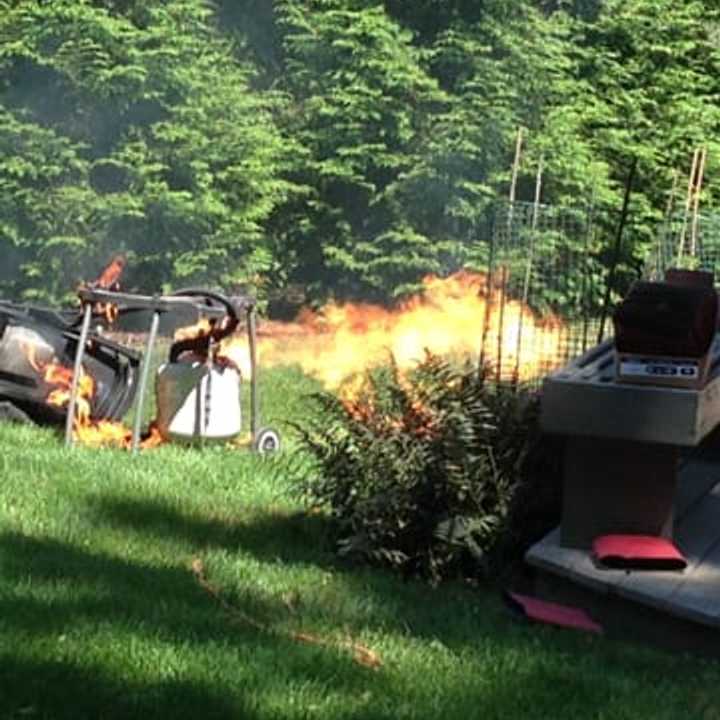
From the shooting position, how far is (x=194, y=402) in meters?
8.17

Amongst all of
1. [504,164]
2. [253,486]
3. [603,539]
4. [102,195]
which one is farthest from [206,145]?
[603,539]

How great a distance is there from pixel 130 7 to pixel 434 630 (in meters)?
10.8

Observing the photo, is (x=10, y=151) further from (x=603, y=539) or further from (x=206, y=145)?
(x=603, y=539)

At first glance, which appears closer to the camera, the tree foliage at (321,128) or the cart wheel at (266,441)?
the cart wheel at (266,441)

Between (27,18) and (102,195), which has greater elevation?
(27,18)

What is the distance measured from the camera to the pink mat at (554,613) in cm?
475

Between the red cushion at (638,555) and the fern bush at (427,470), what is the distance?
1.75ft

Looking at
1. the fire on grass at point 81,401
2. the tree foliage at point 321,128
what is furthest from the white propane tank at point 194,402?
the tree foliage at point 321,128

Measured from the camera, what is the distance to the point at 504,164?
49.8ft

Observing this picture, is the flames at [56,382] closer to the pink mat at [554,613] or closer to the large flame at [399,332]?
the large flame at [399,332]

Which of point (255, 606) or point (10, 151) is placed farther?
point (10, 151)

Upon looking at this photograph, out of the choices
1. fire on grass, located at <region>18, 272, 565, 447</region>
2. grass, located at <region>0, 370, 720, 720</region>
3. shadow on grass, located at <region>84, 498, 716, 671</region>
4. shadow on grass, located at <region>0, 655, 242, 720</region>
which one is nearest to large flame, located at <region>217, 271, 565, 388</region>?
fire on grass, located at <region>18, 272, 565, 447</region>

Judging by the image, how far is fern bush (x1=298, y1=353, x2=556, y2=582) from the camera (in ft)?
17.2

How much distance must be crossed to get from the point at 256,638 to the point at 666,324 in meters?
1.64
